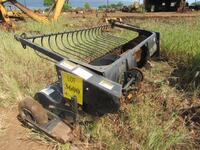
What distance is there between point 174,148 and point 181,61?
2.65m

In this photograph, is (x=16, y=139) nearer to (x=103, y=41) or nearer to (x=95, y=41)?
(x=95, y=41)

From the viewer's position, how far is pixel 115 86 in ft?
8.15

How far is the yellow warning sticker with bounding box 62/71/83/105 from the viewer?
2541mm

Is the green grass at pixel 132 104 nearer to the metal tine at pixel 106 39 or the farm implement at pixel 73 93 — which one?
the farm implement at pixel 73 93

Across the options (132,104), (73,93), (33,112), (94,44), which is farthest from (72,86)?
(94,44)

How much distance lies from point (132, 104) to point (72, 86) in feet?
2.51

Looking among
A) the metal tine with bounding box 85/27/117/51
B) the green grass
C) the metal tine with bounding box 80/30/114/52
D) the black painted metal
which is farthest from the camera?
the metal tine with bounding box 85/27/117/51

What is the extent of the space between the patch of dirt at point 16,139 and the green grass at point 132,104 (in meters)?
0.25

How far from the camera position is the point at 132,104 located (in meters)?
3.08

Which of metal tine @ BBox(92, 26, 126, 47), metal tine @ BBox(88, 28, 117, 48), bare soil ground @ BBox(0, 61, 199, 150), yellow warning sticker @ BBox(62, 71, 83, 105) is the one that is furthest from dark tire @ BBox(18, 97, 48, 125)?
metal tine @ BBox(92, 26, 126, 47)

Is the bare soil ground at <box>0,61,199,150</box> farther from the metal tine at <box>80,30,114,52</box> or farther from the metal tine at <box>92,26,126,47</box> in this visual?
the metal tine at <box>92,26,126,47</box>

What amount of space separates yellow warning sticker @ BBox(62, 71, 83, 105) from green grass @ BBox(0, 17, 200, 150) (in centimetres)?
35

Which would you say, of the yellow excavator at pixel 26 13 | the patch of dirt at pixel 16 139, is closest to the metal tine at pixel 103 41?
the patch of dirt at pixel 16 139

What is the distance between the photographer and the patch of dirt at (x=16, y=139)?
2688mm
